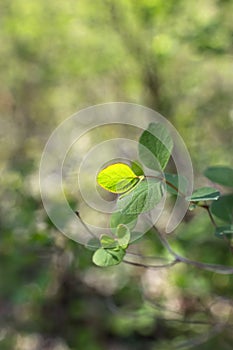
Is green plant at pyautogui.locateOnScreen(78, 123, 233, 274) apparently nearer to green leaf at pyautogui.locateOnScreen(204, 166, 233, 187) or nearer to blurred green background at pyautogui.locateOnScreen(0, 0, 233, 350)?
green leaf at pyautogui.locateOnScreen(204, 166, 233, 187)

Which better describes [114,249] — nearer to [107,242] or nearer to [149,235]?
[107,242]

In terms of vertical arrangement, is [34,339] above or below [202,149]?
below

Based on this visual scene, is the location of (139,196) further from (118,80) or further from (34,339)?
(118,80)

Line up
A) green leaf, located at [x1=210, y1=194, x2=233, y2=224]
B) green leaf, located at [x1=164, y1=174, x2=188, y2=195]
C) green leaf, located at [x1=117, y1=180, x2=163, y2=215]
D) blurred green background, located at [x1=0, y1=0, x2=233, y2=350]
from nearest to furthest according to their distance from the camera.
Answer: green leaf, located at [x1=117, y1=180, x2=163, y2=215] < green leaf, located at [x1=164, y1=174, x2=188, y2=195] < green leaf, located at [x1=210, y1=194, x2=233, y2=224] < blurred green background, located at [x1=0, y1=0, x2=233, y2=350]

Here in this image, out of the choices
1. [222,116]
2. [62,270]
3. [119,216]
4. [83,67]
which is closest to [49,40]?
[83,67]

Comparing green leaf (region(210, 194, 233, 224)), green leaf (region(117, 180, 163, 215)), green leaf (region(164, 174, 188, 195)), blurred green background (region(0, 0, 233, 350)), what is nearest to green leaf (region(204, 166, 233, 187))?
green leaf (region(210, 194, 233, 224))

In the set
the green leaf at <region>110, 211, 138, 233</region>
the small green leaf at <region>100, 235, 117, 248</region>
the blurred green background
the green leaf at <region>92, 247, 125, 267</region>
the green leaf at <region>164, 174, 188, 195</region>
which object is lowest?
the blurred green background

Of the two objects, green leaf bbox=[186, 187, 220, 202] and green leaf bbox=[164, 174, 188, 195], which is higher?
green leaf bbox=[186, 187, 220, 202]
